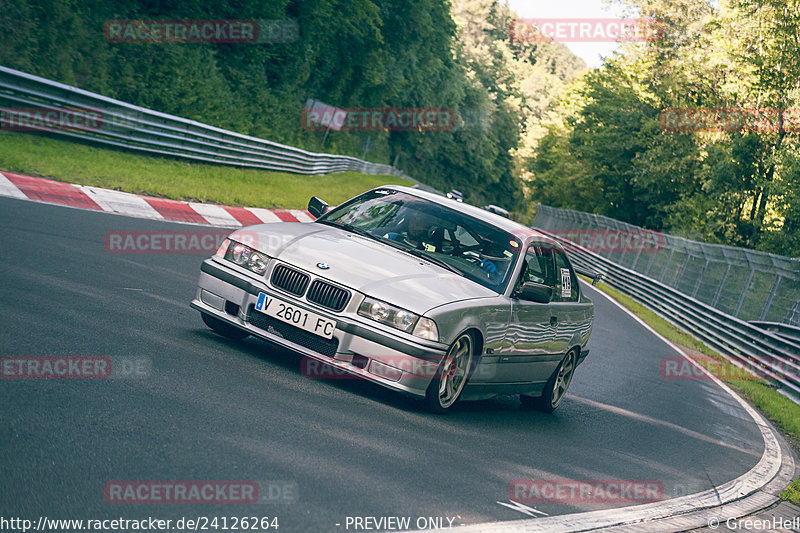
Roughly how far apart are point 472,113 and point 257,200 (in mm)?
65483

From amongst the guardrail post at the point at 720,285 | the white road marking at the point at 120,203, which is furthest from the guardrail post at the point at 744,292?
the white road marking at the point at 120,203

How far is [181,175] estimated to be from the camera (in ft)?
70.1

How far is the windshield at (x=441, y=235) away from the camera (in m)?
8.00

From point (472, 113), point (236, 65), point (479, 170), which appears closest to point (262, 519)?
point (236, 65)

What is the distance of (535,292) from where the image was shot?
7.89 meters

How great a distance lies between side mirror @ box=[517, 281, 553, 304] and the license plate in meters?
1.85

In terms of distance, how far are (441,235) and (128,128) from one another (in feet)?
47.5

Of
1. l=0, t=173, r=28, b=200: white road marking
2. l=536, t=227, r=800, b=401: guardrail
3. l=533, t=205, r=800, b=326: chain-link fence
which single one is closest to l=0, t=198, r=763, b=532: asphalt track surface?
l=0, t=173, r=28, b=200: white road marking

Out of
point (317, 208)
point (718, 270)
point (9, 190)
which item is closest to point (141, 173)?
point (9, 190)

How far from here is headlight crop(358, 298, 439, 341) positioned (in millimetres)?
6805

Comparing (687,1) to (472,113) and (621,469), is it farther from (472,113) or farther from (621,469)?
(621,469)

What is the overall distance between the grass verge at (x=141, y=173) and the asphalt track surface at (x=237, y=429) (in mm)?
4530

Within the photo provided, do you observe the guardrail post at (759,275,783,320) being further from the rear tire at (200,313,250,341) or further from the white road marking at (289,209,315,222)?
the rear tire at (200,313,250,341)

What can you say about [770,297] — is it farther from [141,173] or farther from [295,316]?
[295,316]
